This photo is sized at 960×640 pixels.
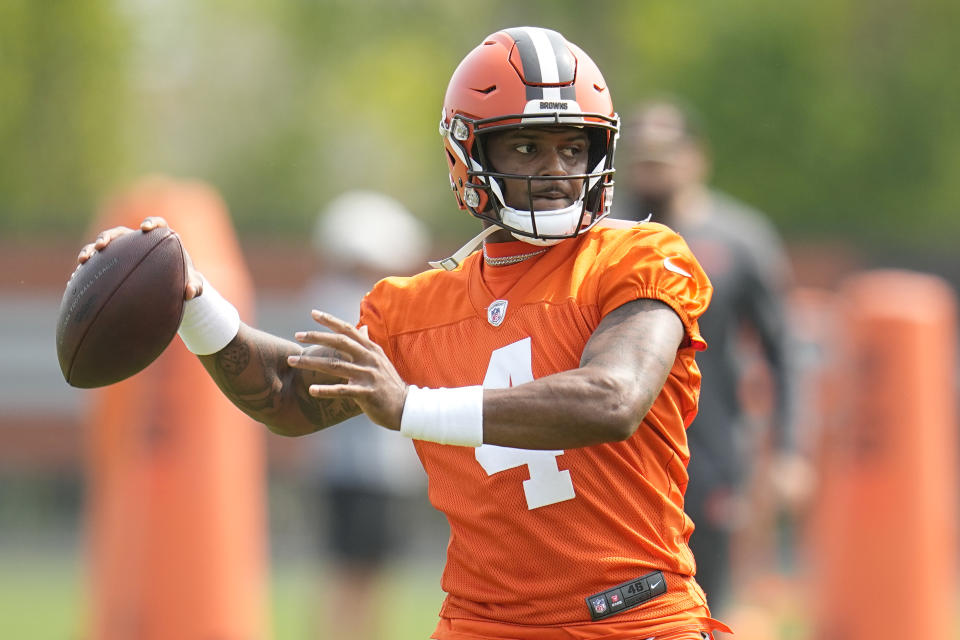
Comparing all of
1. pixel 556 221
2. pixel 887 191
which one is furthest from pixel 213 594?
pixel 887 191

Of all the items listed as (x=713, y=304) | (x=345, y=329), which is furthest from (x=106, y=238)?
(x=713, y=304)

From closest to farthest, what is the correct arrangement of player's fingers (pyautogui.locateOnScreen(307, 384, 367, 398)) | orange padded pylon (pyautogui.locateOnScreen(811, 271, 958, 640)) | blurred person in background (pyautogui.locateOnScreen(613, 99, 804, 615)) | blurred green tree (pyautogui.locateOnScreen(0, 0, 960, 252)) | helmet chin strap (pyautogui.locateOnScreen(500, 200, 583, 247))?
player's fingers (pyautogui.locateOnScreen(307, 384, 367, 398)) → helmet chin strap (pyautogui.locateOnScreen(500, 200, 583, 247)) → blurred person in background (pyautogui.locateOnScreen(613, 99, 804, 615)) → orange padded pylon (pyautogui.locateOnScreen(811, 271, 958, 640)) → blurred green tree (pyautogui.locateOnScreen(0, 0, 960, 252))

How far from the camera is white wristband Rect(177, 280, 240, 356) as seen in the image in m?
3.37

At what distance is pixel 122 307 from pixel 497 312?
2.77 feet

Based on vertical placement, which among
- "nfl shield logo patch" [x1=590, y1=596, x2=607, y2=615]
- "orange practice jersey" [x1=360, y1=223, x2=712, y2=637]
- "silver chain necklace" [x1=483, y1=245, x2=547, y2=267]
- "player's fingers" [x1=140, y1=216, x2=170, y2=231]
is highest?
"player's fingers" [x1=140, y1=216, x2=170, y2=231]

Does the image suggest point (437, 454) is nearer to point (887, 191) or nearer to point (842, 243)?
point (842, 243)

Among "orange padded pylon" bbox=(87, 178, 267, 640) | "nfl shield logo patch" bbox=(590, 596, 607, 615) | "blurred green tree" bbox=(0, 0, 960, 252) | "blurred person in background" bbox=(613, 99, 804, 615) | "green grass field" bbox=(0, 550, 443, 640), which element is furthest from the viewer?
"blurred green tree" bbox=(0, 0, 960, 252)

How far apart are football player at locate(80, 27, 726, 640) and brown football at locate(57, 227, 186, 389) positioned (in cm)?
6

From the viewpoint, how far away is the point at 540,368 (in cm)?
304

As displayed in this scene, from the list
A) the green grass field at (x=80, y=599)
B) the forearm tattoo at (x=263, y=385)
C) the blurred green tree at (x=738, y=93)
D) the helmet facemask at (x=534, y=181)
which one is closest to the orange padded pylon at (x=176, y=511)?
the green grass field at (x=80, y=599)

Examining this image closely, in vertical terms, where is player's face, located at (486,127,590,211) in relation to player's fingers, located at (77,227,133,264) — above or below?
above

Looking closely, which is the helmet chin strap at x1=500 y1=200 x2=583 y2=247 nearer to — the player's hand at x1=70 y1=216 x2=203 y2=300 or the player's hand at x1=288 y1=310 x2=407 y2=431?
the player's hand at x1=288 y1=310 x2=407 y2=431

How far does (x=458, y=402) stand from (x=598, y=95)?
0.85 meters

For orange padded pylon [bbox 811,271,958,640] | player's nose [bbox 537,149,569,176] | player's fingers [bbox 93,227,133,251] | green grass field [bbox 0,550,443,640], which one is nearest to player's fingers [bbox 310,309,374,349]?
player's nose [bbox 537,149,569,176]
